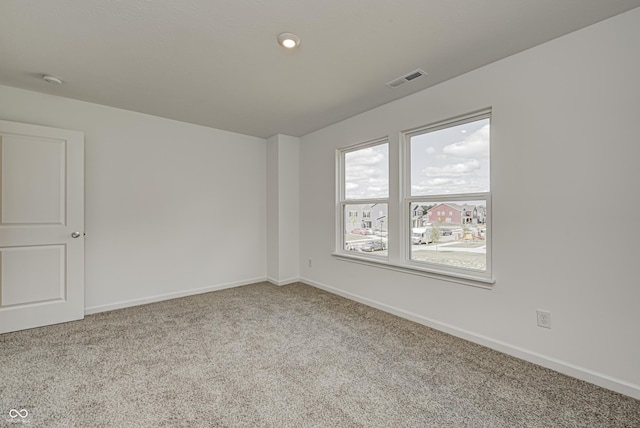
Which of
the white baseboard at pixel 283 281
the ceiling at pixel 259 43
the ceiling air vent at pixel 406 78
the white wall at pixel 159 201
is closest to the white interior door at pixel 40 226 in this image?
the white wall at pixel 159 201

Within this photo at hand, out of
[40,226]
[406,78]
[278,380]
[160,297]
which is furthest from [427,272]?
[40,226]

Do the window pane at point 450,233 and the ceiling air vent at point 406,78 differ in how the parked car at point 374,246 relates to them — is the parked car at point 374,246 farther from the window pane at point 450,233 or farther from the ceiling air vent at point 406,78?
the ceiling air vent at point 406,78

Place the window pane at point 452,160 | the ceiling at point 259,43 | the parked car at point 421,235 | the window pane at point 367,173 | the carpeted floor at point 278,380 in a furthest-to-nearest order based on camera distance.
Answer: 1. the window pane at point 367,173
2. the parked car at point 421,235
3. the window pane at point 452,160
4. the ceiling at point 259,43
5. the carpeted floor at point 278,380

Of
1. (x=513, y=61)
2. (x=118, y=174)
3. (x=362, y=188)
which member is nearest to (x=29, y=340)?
(x=118, y=174)

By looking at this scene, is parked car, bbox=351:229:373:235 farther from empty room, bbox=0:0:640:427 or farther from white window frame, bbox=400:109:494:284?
white window frame, bbox=400:109:494:284

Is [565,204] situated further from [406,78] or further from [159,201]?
[159,201]

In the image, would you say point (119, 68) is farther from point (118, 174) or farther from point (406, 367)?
point (406, 367)

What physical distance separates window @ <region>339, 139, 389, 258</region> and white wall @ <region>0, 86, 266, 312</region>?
1.49 m

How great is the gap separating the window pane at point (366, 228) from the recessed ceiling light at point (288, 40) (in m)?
2.01

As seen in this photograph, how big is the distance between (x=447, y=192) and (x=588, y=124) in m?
1.11

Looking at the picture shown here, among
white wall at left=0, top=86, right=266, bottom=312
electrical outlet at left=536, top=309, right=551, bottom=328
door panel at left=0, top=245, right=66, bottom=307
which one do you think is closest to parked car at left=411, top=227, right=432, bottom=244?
electrical outlet at left=536, top=309, right=551, bottom=328

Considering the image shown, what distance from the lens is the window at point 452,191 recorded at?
2.52 meters

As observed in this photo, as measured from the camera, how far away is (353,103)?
3201mm

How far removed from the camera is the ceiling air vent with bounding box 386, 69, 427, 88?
248 cm
